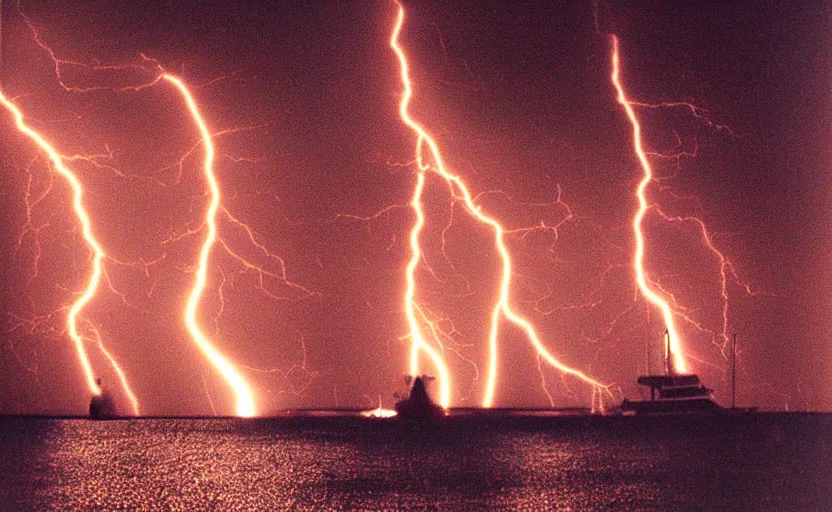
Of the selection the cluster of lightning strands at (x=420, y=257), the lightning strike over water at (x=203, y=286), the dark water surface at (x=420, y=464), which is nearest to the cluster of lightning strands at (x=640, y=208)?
the dark water surface at (x=420, y=464)

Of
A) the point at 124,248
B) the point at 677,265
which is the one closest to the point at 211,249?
the point at 124,248

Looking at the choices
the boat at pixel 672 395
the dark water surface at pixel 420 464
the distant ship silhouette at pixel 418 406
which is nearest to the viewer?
the dark water surface at pixel 420 464

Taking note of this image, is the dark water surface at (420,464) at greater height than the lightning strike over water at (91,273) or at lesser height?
lesser

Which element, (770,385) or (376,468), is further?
(770,385)

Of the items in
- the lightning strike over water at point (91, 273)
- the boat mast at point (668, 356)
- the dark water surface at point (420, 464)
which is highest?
the lightning strike over water at point (91, 273)

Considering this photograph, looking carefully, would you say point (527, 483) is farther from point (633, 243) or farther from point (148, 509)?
point (633, 243)

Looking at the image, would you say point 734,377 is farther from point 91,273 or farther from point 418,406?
point 91,273

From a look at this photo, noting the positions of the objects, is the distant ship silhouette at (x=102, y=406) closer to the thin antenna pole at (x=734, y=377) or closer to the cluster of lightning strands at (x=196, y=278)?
the cluster of lightning strands at (x=196, y=278)
